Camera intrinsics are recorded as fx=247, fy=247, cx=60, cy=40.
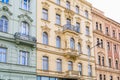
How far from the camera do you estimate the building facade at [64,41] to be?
1442 inches

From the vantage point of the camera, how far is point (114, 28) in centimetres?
5653

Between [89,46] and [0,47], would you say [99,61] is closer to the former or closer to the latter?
[89,46]

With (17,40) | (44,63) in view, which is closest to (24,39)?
(17,40)

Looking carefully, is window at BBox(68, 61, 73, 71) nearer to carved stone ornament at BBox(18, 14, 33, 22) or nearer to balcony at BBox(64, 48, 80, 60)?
balcony at BBox(64, 48, 80, 60)

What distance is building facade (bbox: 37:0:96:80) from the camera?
36.6 m

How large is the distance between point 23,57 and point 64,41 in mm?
9131

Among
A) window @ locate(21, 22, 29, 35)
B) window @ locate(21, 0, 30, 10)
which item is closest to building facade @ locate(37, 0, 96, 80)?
window @ locate(21, 0, 30, 10)

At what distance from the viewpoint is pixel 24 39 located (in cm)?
3312

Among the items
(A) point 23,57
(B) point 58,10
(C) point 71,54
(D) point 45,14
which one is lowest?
(A) point 23,57

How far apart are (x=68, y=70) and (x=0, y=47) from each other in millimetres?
12699

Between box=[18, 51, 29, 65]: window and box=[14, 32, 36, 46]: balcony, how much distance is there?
149 cm

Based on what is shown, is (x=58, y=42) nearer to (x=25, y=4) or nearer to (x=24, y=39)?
(x=24, y=39)

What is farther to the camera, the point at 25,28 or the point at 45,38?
the point at 45,38

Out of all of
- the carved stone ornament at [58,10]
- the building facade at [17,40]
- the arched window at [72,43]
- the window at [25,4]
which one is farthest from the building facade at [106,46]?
the window at [25,4]
